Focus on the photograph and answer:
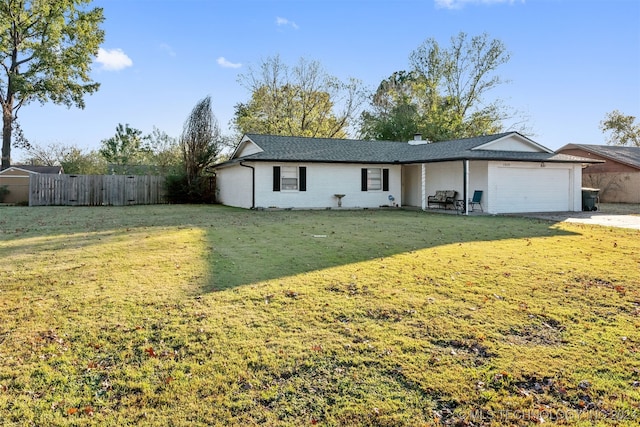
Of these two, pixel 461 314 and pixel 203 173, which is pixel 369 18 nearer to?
pixel 203 173

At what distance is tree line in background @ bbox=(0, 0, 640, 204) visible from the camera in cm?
2828

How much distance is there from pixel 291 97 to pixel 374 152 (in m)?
16.0

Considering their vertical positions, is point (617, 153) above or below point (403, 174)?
above

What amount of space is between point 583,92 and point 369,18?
506 inches

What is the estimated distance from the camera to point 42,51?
28.1m

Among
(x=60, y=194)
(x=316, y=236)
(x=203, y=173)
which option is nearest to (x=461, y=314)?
(x=316, y=236)

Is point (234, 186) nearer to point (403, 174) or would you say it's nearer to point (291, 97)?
point (403, 174)

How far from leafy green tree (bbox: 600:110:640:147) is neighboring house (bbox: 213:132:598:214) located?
36.9m

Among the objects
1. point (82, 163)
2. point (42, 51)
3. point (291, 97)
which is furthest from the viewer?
point (291, 97)

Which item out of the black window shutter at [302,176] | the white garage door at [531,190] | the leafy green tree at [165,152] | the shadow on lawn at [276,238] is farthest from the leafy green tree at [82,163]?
the white garage door at [531,190]

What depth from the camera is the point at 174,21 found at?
61.0ft

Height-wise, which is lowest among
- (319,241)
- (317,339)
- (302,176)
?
(317,339)

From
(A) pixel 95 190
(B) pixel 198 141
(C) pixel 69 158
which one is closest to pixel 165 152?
(B) pixel 198 141

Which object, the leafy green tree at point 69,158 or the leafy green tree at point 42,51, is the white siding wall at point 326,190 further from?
the leafy green tree at point 42,51
